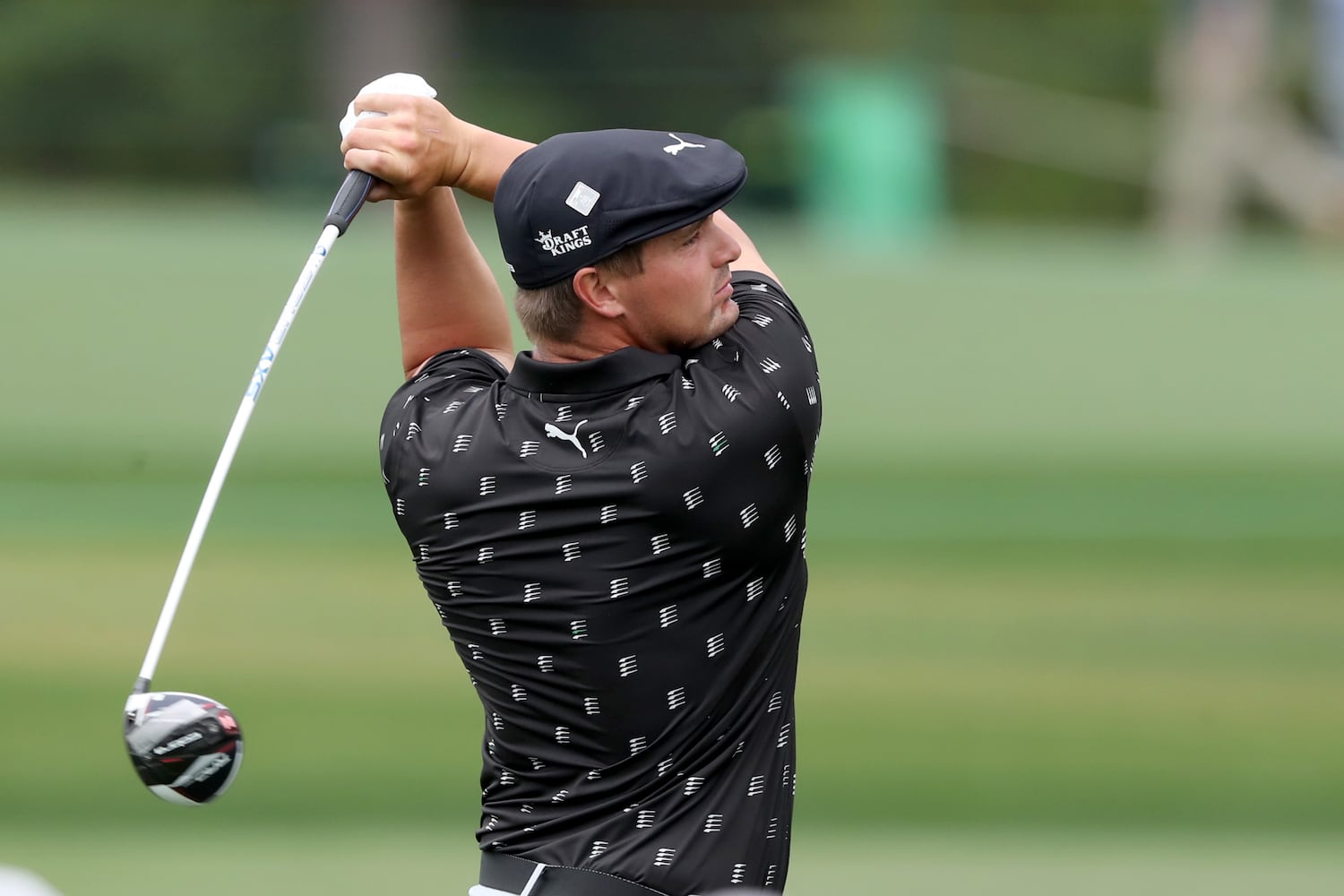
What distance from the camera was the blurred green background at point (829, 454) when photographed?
299 inches

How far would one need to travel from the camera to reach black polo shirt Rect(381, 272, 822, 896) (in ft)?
10.6

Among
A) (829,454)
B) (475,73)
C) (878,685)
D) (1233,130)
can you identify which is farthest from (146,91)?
(878,685)

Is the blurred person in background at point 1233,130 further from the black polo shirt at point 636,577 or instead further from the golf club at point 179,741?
the golf club at point 179,741

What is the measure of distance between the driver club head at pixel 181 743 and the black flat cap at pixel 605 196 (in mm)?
808

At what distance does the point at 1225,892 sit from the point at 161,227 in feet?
49.1

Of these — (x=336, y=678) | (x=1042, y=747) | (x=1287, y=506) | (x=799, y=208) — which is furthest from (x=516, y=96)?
(x=1042, y=747)

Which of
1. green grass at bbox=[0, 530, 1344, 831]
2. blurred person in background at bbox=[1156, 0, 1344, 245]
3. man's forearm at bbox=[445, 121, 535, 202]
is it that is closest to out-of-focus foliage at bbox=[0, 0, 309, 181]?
blurred person in background at bbox=[1156, 0, 1344, 245]

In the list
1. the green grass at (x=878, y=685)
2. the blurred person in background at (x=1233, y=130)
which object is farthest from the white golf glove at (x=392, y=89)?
the blurred person in background at (x=1233, y=130)

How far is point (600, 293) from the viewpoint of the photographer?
10.8ft

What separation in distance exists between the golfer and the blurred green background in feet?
11.0

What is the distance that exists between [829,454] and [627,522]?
10810 millimetres

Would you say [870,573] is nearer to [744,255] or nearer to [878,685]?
[878,685]

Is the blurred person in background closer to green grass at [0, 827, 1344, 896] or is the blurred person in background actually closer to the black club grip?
green grass at [0, 827, 1344, 896]

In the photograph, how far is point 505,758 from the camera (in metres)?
3.42
